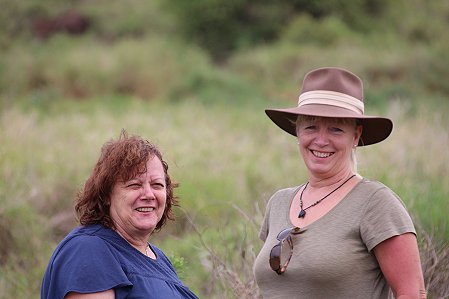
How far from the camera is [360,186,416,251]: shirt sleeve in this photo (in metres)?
2.88

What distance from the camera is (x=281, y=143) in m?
13.0

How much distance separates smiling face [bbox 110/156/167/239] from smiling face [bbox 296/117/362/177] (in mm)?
624

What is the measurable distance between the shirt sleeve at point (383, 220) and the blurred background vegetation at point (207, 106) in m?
1.22

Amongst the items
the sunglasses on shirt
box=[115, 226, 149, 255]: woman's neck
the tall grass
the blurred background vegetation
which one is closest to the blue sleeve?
box=[115, 226, 149, 255]: woman's neck

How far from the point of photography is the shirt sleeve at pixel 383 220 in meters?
2.88

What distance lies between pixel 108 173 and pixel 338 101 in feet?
3.15

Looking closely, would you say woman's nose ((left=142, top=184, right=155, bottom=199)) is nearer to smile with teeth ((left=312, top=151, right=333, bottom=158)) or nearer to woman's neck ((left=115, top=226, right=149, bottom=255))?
woman's neck ((left=115, top=226, right=149, bottom=255))

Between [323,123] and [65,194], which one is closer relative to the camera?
[323,123]

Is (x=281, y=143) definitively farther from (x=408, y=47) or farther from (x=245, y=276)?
(x=408, y=47)

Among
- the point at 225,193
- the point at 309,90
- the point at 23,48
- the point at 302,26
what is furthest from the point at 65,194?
the point at 302,26

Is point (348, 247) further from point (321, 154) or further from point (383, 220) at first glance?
point (321, 154)

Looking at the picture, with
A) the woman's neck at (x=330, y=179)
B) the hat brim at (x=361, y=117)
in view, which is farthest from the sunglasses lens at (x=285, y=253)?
the hat brim at (x=361, y=117)

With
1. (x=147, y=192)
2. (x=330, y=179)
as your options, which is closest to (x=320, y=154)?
(x=330, y=179)

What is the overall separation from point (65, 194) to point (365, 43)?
19.9 meters
